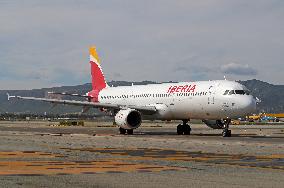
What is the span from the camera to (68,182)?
1351 centimetres

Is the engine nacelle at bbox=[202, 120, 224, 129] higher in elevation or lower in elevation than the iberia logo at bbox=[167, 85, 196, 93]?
lower

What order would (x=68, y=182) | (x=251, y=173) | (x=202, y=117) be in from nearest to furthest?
(x=68, y=182)
(x=251, y=173)
(x=202, y=117)

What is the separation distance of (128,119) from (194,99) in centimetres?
564

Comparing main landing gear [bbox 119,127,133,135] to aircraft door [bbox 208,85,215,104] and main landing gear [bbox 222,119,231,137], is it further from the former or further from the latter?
main landing gear [bbox 222,119,231,137]

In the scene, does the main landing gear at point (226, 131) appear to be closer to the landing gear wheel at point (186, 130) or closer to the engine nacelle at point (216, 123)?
the engine nacelle at point (216, 123)

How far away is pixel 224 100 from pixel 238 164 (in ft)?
77.9

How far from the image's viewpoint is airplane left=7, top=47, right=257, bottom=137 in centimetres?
4200

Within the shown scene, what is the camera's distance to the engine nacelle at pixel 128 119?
4583 cm

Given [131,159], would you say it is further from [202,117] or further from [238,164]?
[202,117]

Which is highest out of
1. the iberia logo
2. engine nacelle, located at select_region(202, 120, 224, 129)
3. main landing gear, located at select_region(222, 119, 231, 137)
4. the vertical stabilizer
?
the vertical stabilizer

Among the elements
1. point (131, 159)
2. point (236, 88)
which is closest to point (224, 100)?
point (236, 88)

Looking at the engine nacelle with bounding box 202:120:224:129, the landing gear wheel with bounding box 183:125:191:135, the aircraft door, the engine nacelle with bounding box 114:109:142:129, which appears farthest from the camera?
the landing gear wheel with bounding box 183:125:191:135

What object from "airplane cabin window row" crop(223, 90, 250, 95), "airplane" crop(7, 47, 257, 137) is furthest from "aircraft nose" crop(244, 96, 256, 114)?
"airplane cabin window row" crop(223, 90, 250, 95)

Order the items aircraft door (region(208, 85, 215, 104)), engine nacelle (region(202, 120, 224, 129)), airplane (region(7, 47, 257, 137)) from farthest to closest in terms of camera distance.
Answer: engine nacelle (region(202, 120, 224, 129)) < aircraft door (region(208, 85, 215, 104)) < airplane (region(7, 47, 257, 137))
